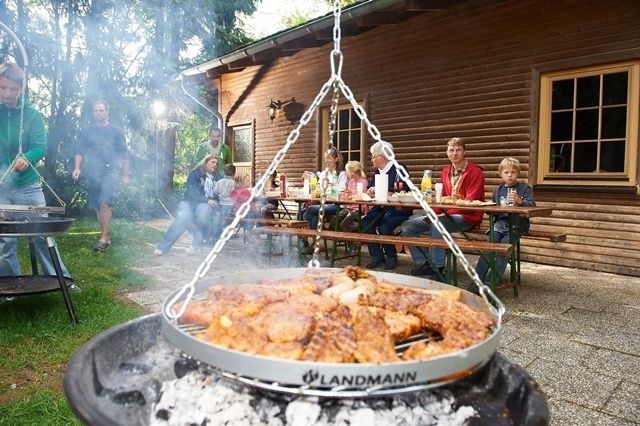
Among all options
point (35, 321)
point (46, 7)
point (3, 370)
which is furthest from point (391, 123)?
point (46, 7)

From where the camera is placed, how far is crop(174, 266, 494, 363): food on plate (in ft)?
4.59

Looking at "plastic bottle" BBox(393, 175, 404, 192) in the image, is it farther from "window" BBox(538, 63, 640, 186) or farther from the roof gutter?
the roof gutter

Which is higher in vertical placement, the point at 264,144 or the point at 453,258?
the point at 264,144

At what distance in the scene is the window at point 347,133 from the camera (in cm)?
957

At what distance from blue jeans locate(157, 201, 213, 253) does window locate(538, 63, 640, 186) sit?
526 cm

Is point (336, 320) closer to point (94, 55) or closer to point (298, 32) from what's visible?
point (298, 32)

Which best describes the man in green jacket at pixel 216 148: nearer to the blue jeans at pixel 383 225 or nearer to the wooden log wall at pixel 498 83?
the wooden log wall at pixel 498 83

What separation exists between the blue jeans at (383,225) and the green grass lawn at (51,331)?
2.95 m

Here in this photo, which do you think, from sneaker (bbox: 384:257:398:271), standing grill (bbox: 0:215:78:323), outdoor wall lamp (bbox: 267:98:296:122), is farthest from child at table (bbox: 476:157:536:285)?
outdoor wall lamp (bbox: 267:98:296:122)

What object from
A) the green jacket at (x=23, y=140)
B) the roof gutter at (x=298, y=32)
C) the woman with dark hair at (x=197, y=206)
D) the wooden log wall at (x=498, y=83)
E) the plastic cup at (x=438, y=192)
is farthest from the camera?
the woman with dark hair at (x=197, y=206)

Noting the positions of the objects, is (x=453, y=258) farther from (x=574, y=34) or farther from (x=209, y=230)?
(x=209, y=230)

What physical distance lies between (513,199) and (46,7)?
1294cm

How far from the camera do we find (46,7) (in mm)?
12203

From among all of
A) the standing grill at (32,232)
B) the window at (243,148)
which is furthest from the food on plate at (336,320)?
the window at (243,148)
